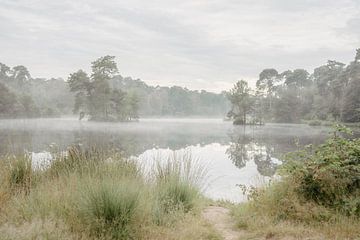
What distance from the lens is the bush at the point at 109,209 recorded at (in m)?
4.40

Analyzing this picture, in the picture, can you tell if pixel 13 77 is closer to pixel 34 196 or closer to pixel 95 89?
pixel 95 89

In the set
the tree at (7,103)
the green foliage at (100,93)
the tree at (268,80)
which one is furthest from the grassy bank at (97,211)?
the tree at (268,80)

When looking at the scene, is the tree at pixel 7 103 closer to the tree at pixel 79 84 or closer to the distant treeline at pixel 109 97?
the distant treeline at pixel 109 97

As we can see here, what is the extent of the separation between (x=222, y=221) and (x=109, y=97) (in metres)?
54.0

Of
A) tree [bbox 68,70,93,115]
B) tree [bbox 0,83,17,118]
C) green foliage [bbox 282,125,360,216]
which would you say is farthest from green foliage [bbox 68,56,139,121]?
green foliage [bbox 282,125,360,216]

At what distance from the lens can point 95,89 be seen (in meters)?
57.4

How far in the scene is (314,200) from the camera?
562 cm

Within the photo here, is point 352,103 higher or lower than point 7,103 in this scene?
higher

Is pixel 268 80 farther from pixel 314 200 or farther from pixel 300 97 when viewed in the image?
pixel 314 200

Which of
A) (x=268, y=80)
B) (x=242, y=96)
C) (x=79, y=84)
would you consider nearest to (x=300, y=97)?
(x=268, y=80)

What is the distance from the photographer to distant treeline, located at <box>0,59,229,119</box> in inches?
2319

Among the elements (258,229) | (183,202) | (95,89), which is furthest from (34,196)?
(95,89)

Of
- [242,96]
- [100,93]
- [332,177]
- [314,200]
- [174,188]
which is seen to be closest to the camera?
[332,177]

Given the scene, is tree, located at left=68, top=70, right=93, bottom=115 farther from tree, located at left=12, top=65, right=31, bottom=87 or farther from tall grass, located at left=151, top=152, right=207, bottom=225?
tall grass, located at left=151, top=152, right=207, bottom=225
